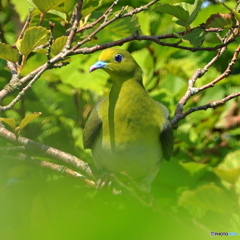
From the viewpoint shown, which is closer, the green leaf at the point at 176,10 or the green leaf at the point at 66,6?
the green leaf at the point at 176,10

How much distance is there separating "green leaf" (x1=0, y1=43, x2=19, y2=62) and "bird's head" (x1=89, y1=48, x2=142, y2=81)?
3.09 ft

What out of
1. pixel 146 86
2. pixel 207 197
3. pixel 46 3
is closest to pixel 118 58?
pixel 146 86

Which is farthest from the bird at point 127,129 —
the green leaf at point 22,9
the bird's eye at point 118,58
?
the green leaf at point 22,9

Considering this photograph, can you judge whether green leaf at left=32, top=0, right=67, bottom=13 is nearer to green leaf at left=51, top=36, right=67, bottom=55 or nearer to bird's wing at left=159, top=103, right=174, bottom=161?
green leaf at left=51, top=36, right=67, bottom=55

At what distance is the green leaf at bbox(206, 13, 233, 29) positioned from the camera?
2.13m

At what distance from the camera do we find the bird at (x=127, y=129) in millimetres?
3240

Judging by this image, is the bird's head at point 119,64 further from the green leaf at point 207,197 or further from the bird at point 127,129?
the green leaf at point 207,197

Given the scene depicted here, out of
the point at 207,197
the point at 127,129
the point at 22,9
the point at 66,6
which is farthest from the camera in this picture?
the point at 127,129

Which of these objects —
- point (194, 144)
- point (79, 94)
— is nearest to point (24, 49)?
point (79, 94)

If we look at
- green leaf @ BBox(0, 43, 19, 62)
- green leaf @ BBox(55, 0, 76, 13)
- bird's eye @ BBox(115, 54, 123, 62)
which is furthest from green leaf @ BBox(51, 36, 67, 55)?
bird's eye @ BBox(115, 54, 123, 62)

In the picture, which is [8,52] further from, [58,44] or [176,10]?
[176,10]

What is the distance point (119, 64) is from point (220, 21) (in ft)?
4.30

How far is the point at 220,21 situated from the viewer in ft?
7.00

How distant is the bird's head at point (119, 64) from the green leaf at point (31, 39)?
3.13 ft
